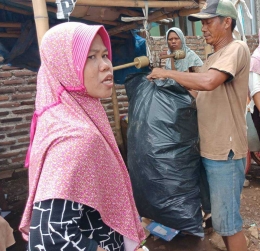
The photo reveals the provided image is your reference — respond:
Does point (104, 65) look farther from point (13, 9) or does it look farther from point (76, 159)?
point (13, 9)

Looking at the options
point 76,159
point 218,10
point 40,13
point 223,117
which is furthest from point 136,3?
point 76,159

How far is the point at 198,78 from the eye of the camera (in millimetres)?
1756

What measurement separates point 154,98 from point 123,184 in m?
1.00

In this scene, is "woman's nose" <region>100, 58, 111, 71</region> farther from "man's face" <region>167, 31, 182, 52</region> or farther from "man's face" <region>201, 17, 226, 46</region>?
"man's face" <region>167, 31, 182, 52</region>

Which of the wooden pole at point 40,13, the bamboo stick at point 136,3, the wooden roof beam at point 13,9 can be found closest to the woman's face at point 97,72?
the wooden pole at point 40,13

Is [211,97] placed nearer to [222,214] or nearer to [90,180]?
[222,214]

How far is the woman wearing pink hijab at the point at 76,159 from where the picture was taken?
827 mm

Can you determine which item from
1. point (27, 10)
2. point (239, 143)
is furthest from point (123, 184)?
point (27, 10)

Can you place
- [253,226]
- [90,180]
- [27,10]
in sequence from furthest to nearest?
1. [253,226]
2. [27,10]
3. [90,180]

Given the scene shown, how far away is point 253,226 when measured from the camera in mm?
2805

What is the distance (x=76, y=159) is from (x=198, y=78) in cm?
115

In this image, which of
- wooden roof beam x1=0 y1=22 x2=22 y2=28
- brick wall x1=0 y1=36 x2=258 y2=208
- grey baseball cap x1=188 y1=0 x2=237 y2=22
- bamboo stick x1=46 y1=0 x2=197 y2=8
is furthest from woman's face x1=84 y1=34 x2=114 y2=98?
brick wall x1=0 y1=36 x2=258 y2=208

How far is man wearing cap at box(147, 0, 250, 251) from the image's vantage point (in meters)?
1.80

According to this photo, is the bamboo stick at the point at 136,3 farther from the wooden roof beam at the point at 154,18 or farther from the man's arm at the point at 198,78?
the man's arm at the point at 198,78
